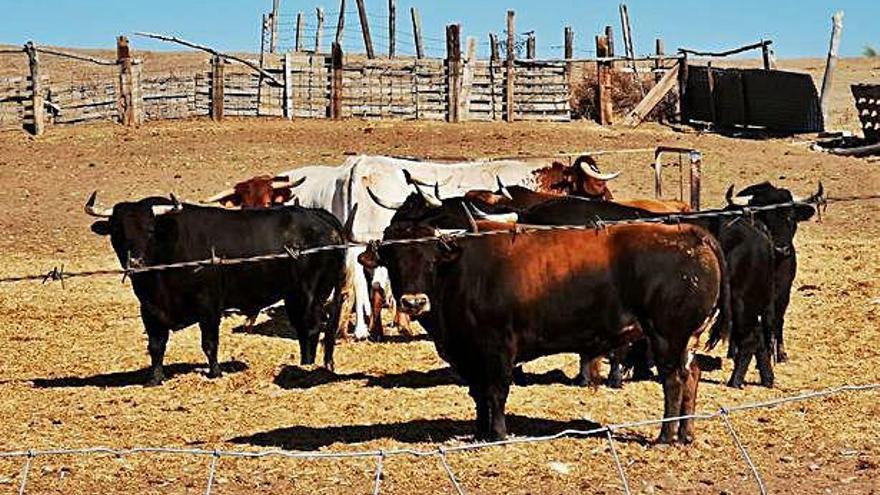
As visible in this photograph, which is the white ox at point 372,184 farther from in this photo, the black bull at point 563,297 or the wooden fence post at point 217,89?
the wooden fence post at point 217,89

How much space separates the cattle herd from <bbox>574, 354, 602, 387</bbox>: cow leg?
2 centimetres

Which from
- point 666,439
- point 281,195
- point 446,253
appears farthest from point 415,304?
point 281,195

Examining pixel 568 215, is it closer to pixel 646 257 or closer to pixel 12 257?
pixel 646 257

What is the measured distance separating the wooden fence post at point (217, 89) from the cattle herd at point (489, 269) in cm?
1407

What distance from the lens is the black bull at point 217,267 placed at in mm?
12180

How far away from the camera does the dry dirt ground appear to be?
8.75 m

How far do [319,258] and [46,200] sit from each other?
11.3 metres

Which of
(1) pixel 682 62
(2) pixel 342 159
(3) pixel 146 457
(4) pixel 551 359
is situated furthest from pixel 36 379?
(1) pixel 682 62

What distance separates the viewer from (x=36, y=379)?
40.6ft

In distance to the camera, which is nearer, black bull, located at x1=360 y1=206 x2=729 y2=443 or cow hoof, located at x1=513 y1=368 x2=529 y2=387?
black bull, located at x1=360 y1=206 x2=729 y2=443

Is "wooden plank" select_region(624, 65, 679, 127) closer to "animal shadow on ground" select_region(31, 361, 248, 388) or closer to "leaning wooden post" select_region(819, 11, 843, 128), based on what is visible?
"leaning wooden post" select_region(819, 11, 843, 128)

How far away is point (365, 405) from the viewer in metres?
11.0

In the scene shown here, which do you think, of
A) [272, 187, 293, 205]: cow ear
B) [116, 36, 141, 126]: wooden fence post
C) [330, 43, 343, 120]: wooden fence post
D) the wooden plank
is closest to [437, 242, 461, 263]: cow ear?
[272, 187, 293, 205]: cow ear

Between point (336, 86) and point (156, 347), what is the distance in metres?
18.6
